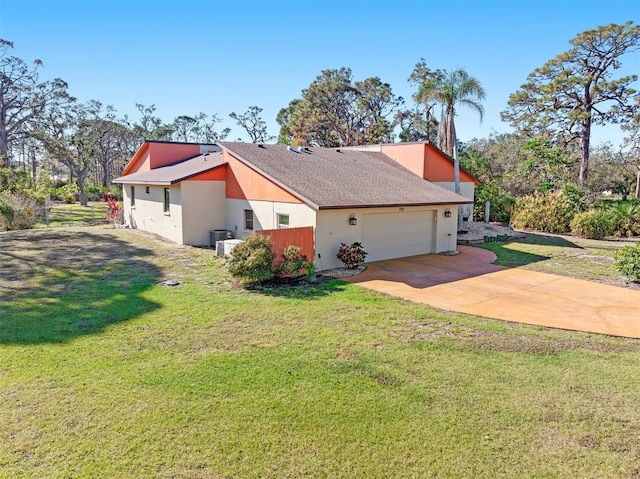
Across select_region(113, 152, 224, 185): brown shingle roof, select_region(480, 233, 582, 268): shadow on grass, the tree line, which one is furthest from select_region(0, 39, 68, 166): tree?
select_region(480, 233, 582, 268): shadow on grass

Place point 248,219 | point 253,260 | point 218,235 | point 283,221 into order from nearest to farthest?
point 253,260, point 283,221, point 248,219, point 218,235

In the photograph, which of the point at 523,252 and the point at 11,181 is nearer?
the point at 523,252

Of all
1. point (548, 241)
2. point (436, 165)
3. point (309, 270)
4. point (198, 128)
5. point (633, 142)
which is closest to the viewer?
point (309, 270)

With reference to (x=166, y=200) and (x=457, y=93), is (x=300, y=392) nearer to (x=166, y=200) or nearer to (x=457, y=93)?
(x=166, y=200)

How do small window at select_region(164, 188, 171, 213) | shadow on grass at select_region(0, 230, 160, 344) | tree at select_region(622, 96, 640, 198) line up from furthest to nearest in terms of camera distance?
tree at select_region(622, 96, 640, 198) < small window at select_region(164, 188, 171, 213) < shadow on grass at select_region(0, 230, 160, 344)

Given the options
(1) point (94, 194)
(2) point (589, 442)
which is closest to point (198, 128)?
(1) point (94, 194)

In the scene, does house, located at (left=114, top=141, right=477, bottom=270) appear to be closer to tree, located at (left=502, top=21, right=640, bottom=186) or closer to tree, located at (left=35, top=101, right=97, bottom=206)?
tree, located at (left=502, top=21, right=640, bottom=186)
